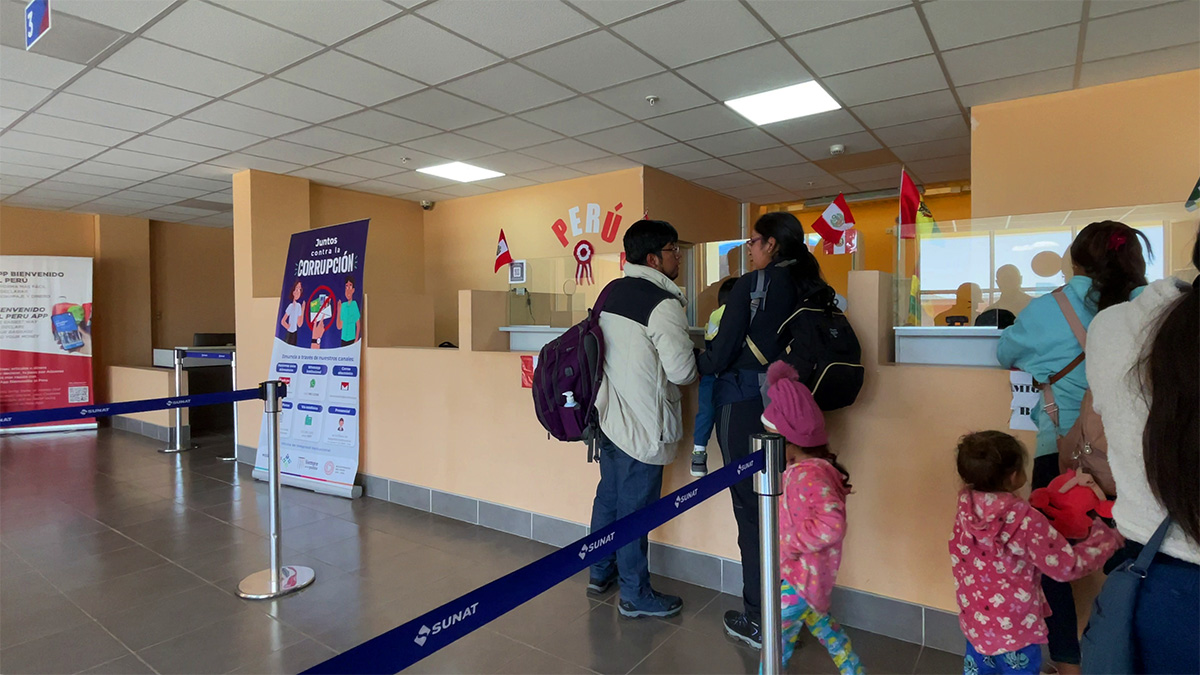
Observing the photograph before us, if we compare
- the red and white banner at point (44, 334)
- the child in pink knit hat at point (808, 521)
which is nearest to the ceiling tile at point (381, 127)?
the child in pink knit hat at point (808, 521)

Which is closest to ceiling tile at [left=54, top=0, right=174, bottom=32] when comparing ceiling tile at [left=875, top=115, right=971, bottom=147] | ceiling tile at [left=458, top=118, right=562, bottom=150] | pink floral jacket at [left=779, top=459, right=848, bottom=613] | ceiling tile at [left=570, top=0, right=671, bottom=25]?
ceiling tile at [left=570, top=0, right=671, bottom=25]

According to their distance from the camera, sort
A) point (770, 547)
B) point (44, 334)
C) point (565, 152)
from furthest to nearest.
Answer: point (44, 334), point (565, 152), point (770, 547)

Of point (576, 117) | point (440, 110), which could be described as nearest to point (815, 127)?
point (576, 117)

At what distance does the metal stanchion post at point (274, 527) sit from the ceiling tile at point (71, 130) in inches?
123

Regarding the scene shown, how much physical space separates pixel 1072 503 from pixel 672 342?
4.20ft

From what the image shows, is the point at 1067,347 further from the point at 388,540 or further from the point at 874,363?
the point at 388,540

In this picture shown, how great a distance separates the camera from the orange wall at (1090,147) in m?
3.63

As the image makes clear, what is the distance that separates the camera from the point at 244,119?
168 inches

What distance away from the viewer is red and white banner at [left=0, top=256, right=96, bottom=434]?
6.93 meters

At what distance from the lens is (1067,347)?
1731 millimetres

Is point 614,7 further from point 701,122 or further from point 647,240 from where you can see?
point 701,122

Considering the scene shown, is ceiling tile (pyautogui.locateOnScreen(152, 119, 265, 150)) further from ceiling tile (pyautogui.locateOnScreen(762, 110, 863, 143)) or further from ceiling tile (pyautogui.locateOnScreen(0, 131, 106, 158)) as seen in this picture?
ceiling tile (pyautogui.locateOnScreen(762, 110, 863, 143))

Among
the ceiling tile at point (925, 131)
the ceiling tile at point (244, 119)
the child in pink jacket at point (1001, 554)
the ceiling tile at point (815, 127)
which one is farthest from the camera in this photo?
the ceiling tile at point (925, 131)

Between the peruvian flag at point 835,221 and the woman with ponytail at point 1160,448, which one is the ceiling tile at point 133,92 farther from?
the woman with ponytail at point 1160,448
